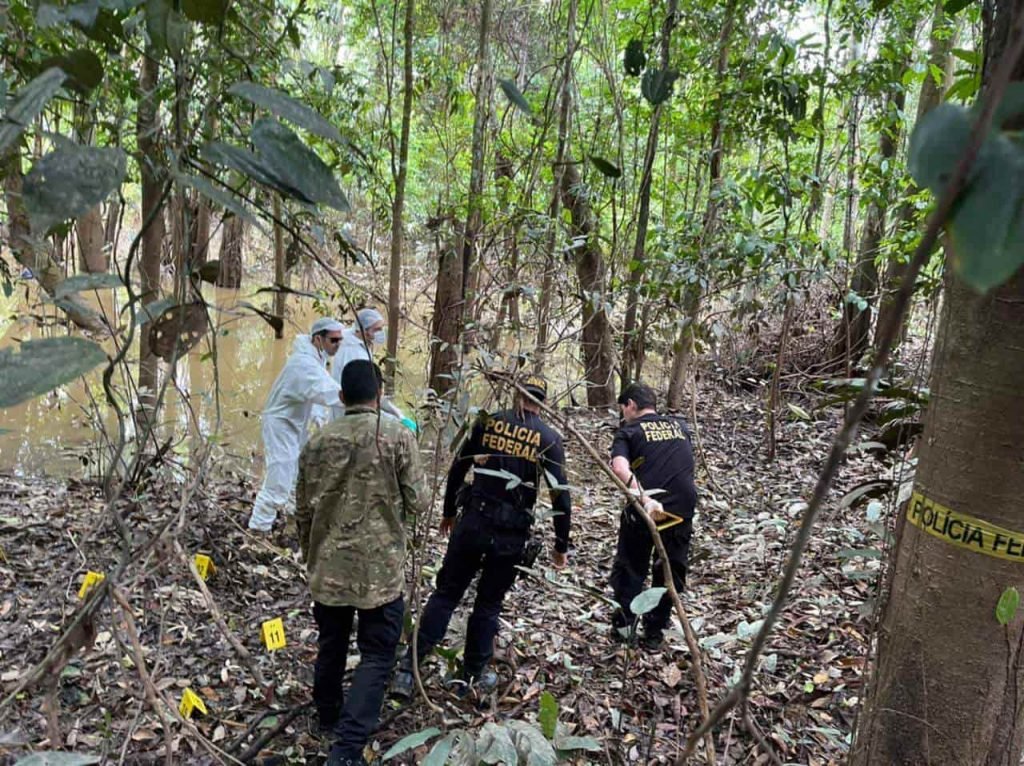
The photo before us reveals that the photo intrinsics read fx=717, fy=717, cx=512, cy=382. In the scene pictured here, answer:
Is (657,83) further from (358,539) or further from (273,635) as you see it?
(273,635)

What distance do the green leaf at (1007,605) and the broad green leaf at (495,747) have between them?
98 centimetres

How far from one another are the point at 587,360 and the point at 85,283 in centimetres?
706

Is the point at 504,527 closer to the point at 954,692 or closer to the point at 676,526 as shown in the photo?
the point at 676,526

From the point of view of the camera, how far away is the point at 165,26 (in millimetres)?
826

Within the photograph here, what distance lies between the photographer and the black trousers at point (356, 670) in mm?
2748

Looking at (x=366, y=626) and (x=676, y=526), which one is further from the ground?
(x=676, y=526)

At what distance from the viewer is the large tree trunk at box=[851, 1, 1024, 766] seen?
3.92 feet

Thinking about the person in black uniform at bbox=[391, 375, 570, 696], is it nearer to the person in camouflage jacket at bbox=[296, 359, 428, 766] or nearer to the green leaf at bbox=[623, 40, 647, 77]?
the person in camouflage jacket at bbox=[296, 359, 428, 766]

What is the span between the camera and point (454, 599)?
336 cm

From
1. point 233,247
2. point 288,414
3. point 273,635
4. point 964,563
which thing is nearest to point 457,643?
point 273,635

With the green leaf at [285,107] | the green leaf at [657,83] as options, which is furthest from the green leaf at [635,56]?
the green leaf at [285,107]

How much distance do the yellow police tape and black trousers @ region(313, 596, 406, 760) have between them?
2.09 m

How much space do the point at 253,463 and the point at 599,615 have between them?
4221 millimetres

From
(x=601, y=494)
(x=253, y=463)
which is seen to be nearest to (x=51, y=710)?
(x=601, y=494)
